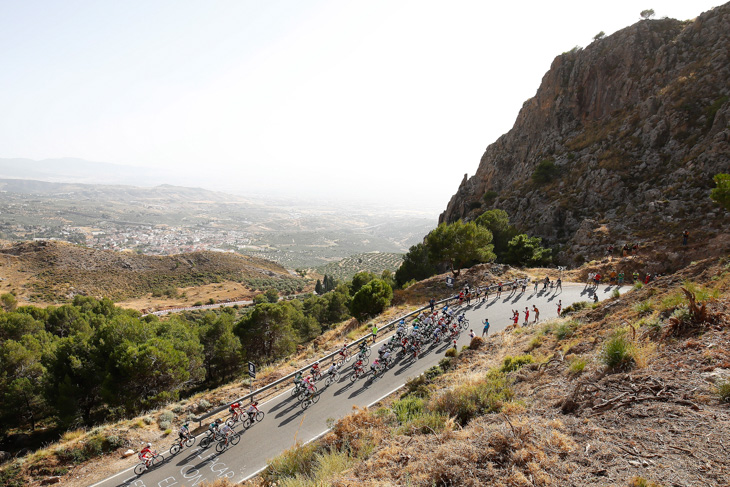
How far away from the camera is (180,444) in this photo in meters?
13.7

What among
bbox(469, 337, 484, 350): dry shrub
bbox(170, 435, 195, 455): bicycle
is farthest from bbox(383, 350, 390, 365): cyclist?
bbox(170, 435, 195, 455): bicycle

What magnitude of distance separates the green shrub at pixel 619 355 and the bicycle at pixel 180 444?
615 inches

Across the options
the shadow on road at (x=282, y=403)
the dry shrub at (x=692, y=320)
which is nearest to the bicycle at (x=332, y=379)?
the shadow on road at (x=282, y=403)

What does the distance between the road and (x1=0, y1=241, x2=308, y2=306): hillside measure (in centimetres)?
6310

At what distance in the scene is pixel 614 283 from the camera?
92.1 ft

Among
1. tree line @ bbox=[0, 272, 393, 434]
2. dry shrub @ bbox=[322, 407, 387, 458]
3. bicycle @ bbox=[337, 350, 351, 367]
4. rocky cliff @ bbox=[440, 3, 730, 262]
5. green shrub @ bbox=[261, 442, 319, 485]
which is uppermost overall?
rocky cliff @ bbox=[440, 3, 730, 262]

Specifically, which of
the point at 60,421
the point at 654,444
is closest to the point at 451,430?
the point at 654,444

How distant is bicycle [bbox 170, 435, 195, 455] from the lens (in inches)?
536

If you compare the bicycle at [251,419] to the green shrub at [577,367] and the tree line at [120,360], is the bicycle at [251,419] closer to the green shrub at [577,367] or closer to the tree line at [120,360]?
the tree line at [120,360]

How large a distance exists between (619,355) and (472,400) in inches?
147

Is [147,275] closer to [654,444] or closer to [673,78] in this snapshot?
[654,444]

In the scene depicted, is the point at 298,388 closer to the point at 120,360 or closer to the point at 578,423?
the point at 120,360

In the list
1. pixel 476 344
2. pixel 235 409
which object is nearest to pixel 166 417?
pixel 235 409

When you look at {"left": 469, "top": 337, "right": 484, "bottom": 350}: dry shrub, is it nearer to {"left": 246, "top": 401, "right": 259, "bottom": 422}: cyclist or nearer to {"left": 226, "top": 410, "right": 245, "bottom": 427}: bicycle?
{"left": 246, "top": 401, "right": 259, "bottom": 422}: cyclist
